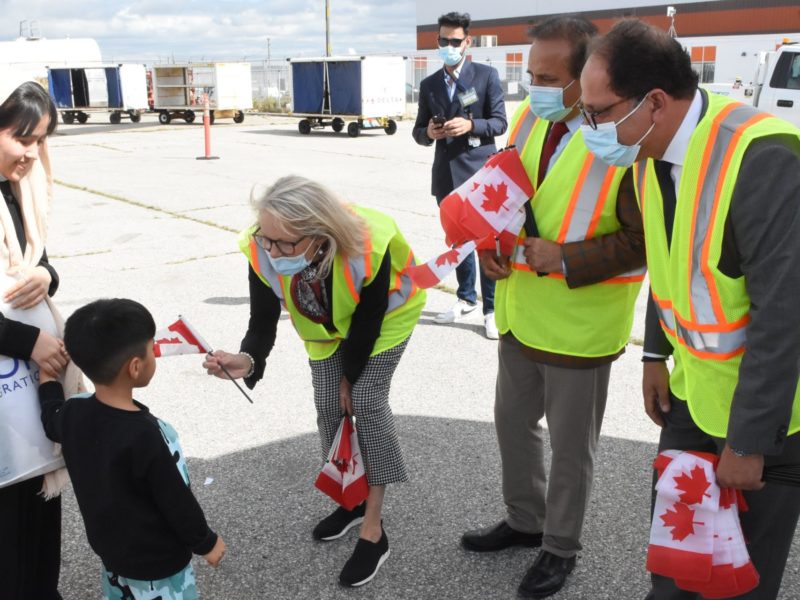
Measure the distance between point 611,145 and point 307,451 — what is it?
251 cm

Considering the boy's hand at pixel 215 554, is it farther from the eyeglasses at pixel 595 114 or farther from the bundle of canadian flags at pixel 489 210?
the eyeglasses at pixel 595 114

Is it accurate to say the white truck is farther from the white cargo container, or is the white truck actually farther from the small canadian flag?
the white cargo container

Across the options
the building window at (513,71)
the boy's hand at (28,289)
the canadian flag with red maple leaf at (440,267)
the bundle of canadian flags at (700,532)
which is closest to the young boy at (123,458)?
the boy's hand at (28,289)

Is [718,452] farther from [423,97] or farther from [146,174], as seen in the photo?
[146,174]

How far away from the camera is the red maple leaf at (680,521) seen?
209 centimetres

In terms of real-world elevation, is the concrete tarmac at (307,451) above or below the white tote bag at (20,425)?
below

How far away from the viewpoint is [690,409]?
2.11 m

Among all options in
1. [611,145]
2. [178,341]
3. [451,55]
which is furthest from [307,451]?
[451,55]

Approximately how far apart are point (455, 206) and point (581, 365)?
2.30 feet

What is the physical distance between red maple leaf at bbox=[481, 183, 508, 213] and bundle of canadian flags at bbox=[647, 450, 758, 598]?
101 cm

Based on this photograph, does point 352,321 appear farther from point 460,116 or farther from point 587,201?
point 460,116

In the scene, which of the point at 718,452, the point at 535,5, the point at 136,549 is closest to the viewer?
the point at 718,452

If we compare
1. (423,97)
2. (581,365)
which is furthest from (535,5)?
(581,365)

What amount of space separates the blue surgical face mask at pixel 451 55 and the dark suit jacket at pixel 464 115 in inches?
2.7
